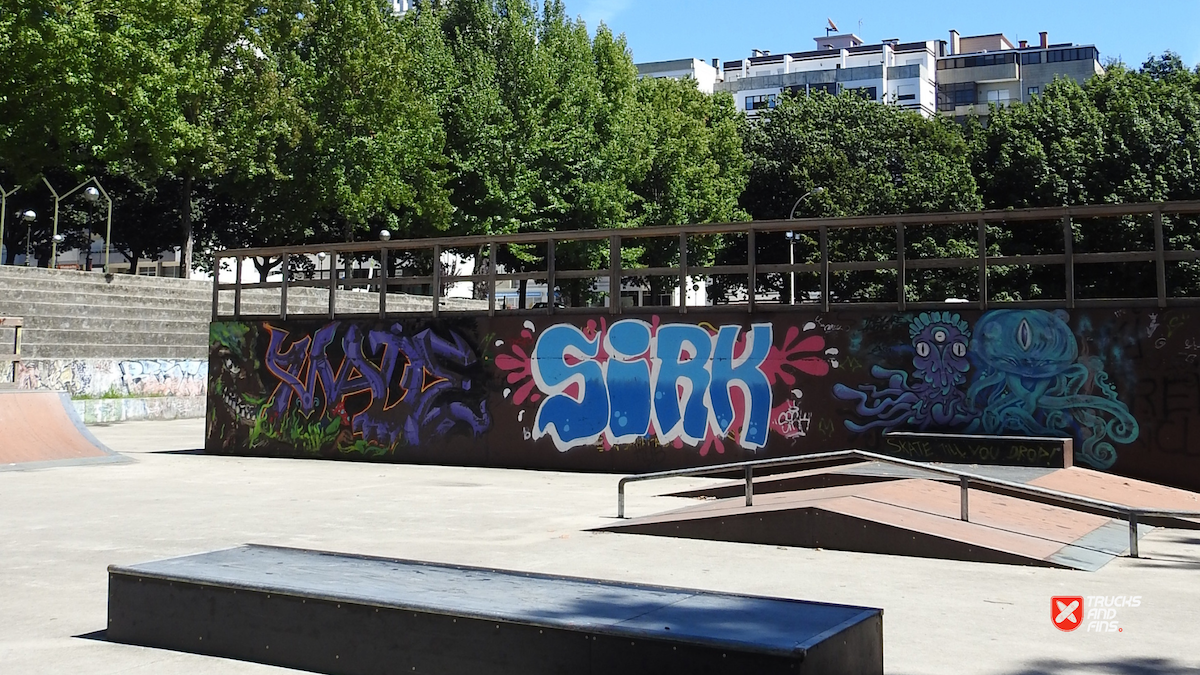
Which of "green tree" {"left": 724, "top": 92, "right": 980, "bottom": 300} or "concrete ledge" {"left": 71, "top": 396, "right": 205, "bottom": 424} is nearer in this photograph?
"concrete ledge" {"left": 71, "top": 396, "right": 205, "bottom": 424}

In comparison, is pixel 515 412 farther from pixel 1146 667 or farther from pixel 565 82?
pixel 565 82

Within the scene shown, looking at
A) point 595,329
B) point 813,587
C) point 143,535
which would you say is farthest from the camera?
point 595,329

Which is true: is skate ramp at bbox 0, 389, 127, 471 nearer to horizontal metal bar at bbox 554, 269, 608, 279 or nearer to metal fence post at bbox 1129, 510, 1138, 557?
horizontal metal bar at bbox 554, 269, 608, 279

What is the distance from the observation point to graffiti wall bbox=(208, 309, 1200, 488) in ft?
45.3

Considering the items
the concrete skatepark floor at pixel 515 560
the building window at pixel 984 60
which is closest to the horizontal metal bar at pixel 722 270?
the concrete skatepark floor at pixel 515 560

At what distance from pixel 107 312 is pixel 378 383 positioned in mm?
16775

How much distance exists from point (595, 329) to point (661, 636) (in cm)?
1224

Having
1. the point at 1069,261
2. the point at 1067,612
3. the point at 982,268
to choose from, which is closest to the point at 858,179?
the point at 982,268

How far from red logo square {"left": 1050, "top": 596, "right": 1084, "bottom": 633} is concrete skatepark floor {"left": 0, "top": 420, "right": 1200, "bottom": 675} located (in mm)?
78

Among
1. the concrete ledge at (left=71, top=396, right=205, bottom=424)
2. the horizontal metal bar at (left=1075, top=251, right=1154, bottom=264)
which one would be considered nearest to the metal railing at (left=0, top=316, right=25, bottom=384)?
the concrete ledge at (left=71, top=396, right=205, bottom=424)

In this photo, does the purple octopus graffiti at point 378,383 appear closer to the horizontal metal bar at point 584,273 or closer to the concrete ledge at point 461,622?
the horizontal metal bar at point 584,273

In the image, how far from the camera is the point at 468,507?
1232 cm

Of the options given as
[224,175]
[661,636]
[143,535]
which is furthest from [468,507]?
[224,175]

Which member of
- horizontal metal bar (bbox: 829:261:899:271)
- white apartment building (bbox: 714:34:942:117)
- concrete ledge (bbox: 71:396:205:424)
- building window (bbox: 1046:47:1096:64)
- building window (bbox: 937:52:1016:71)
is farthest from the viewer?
building window (bbox: 1046:47:1096:64)
